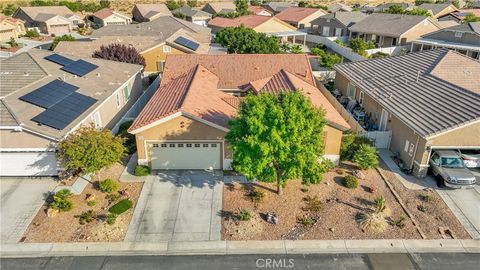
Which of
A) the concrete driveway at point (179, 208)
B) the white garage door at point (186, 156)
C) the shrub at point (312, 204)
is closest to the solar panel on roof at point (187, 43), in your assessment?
the white garage door at point (186, 156)

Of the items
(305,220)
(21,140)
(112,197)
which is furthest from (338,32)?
(21,140)

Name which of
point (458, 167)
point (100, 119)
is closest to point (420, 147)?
point (458, 167)

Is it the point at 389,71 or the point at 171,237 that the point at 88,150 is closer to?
the point at 171,237

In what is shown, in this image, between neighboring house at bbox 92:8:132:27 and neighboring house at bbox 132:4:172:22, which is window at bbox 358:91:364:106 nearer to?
neighboring house at bbox 132:4:172:22

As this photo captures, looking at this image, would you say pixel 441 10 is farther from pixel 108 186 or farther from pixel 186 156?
pixel 108 186

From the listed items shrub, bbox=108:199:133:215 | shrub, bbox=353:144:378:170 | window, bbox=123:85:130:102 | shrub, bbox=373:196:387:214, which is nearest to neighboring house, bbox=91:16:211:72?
window, bbox=123:85:130:102

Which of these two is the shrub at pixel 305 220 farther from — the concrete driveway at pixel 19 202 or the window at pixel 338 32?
the window at pixel 338 32
